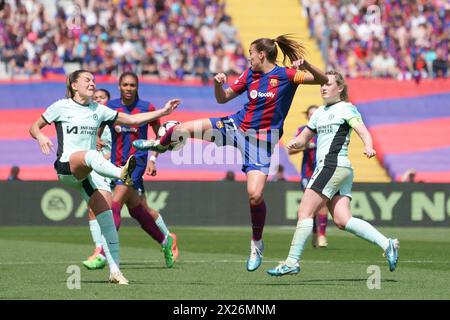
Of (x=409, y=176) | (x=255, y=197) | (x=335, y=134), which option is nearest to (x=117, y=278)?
(x=255, y=197)

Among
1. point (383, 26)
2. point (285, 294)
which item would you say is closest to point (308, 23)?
point (383, 26)

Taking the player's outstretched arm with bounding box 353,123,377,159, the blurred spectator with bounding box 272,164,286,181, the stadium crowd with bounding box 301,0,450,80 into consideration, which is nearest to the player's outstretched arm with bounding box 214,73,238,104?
the player's outstretched arm with bounding box 353,123,377,159

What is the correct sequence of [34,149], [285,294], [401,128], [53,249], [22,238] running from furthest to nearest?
[401,128] < [34,149] < [22,238] < [53,249] < [285,294]

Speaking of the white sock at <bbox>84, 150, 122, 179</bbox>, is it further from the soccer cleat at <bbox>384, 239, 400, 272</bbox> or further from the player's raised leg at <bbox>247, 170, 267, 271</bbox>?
→ the soccer cleat at <bbox>384, 239, 400, 272</bbox>

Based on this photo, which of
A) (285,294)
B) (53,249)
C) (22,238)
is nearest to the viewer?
(285,294)

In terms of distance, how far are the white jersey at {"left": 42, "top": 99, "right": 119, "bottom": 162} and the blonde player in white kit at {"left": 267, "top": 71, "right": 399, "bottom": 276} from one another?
2.12m

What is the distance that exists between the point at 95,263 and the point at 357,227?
3155 mm

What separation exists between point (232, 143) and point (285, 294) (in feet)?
8.51

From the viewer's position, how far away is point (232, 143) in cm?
1292

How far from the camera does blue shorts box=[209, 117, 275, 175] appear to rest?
1281cm

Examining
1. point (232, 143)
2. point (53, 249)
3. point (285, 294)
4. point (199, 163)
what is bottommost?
point (199, 163)

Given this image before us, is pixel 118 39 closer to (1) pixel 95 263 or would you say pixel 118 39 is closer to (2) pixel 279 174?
(2) pixel 279 174

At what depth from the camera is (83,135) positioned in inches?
475
